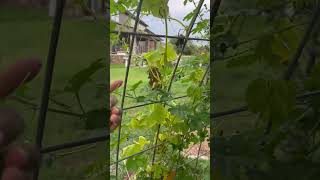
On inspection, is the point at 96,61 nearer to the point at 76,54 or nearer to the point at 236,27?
the point at 76,54

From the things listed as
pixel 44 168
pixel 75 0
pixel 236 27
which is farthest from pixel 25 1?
pixel 236 27

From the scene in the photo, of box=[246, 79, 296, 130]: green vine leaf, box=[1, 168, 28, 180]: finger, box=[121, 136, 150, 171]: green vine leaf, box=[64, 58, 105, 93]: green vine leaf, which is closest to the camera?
box=[1, 168, 28, 180]: finger

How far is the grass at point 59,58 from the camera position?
0.46 m

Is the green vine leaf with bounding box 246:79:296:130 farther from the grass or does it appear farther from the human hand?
the human hand

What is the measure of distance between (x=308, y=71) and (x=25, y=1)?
0.51m

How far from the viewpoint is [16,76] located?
1.42ft

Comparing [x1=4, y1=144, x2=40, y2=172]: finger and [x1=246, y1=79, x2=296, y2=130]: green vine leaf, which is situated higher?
[x1=246, y1=79, x2=296, y2=130]: green vine leaf

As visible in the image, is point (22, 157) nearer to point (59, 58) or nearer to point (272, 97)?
point (59, 58)

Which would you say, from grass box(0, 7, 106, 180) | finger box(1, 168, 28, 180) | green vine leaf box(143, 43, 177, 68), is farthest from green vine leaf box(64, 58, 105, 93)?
green vine leaf box(143, 43, 177, 68)

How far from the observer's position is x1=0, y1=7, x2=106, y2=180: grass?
0.46 metres

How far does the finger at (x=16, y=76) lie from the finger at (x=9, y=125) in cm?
2

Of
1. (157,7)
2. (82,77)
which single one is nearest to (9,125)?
(82,77)

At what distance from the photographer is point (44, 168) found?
1.65 ft

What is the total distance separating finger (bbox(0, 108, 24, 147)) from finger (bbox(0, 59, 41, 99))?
0.8 inches
